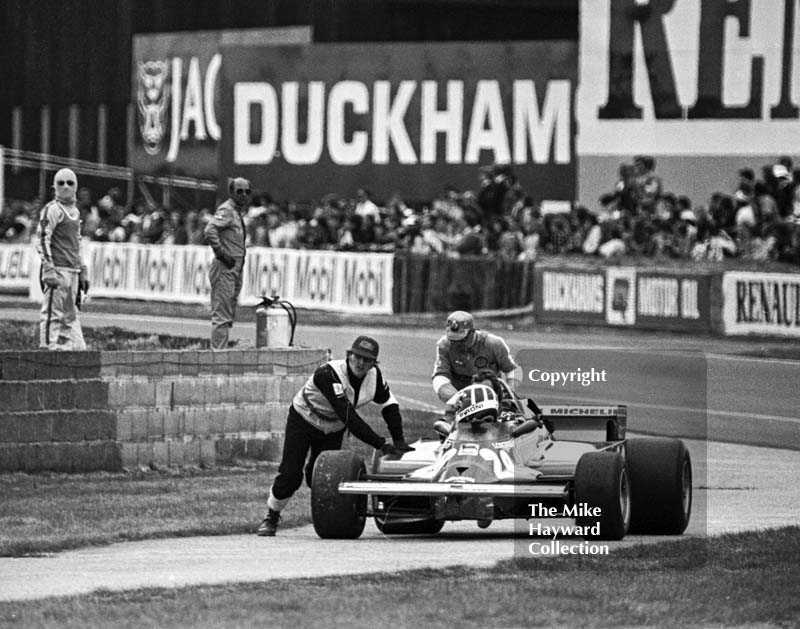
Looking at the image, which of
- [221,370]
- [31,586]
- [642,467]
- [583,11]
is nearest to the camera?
[31,586]

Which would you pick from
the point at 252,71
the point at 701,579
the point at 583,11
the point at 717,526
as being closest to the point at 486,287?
the point at 583,11

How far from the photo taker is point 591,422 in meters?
13.5

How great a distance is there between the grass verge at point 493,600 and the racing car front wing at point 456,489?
0.75 meters

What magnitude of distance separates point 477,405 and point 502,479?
1.78ft

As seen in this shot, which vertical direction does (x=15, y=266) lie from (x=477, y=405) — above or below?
above

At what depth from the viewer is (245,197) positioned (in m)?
20.6

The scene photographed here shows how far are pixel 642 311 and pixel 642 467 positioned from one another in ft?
58.4

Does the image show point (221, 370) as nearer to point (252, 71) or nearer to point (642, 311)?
point (642, 311)

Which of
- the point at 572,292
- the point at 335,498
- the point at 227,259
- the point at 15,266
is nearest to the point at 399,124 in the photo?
the point at 15,266

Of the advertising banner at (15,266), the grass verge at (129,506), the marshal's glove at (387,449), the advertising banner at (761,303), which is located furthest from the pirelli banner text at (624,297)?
the marshal's glove at (387,449)

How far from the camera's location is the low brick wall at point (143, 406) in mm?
16000

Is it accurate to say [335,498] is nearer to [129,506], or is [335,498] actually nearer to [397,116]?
[129,506]

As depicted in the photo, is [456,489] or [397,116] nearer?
[456,489]

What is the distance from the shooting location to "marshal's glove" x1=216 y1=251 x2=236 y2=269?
68.6ft
